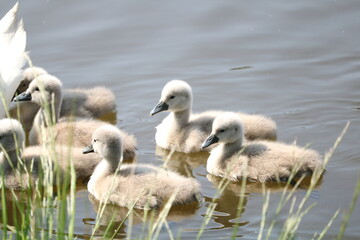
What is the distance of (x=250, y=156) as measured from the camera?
20.7ft

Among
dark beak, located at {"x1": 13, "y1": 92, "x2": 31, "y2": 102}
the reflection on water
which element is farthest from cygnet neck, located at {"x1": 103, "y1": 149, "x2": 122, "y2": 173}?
dark beak, located at {"x1": 13, "y1": 92, "x2": 31, "y2": 102}

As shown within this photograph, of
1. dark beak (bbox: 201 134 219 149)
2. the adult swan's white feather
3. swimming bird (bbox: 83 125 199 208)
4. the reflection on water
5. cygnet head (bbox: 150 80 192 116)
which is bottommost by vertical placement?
the reflection on water

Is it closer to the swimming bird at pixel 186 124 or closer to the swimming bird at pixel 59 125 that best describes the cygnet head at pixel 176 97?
the swimming bird at pixel 186 124

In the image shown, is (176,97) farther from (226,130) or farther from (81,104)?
(81,104)

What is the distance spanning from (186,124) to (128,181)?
1.49 m

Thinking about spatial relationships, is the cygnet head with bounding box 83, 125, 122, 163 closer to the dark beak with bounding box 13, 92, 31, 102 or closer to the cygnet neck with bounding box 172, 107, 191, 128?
the cygnet neck with bounding box 172, 107, 191, 128

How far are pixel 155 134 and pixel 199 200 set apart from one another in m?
1.66

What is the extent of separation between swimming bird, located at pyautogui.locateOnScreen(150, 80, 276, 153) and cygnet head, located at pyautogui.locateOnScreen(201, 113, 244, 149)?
46 cm

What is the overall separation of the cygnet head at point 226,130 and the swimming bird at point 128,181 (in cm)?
58

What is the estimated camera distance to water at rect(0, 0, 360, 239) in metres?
6.43

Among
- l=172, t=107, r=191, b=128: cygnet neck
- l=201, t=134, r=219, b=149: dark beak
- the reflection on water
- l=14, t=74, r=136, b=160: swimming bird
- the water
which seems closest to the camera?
the reflection on water

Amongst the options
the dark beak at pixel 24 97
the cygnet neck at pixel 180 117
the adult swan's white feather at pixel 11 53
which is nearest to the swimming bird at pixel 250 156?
the cygnet neck at pixel 180 117

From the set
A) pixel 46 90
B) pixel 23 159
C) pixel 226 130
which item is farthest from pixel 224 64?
pixel 23 159

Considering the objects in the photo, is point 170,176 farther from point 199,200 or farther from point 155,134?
point 155,134
